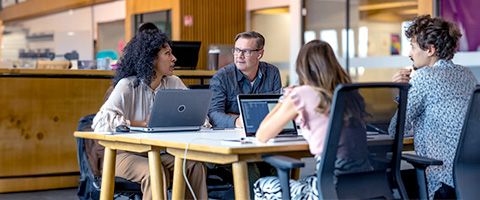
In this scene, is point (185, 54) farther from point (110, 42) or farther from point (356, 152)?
point (110, 42)

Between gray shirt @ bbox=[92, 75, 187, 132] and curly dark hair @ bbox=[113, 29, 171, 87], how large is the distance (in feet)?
0.16

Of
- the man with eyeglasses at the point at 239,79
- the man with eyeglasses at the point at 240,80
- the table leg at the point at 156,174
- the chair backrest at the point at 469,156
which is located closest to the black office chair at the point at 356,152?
the chair backrest at the point at 469,156

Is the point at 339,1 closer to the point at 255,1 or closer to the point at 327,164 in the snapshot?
the point at 255,1

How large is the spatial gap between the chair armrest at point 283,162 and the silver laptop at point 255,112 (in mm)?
595

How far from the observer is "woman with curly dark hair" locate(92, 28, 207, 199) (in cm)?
433

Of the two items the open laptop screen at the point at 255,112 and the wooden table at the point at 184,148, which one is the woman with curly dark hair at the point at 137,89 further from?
the open laptop screen at the point at 255,112

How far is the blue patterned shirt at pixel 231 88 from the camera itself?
4.94 meters

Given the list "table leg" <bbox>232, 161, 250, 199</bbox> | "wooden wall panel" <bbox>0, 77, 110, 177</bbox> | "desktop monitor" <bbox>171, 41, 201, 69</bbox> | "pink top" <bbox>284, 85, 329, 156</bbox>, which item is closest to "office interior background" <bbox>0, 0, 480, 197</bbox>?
"wooden wall panel" <bbox>0, 77, 110, 177</bbox>

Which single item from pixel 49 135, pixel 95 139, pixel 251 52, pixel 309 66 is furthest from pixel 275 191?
pixel 49 135

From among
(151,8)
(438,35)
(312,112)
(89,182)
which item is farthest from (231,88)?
(151,8)

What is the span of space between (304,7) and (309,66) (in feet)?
26.0

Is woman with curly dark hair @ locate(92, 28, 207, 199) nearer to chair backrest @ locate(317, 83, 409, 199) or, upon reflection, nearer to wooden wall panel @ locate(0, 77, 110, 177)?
chair backrest @ locate(317, 83, 409, 199)

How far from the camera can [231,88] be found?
16.3ft

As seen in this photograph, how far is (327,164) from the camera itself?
3.13 metres
